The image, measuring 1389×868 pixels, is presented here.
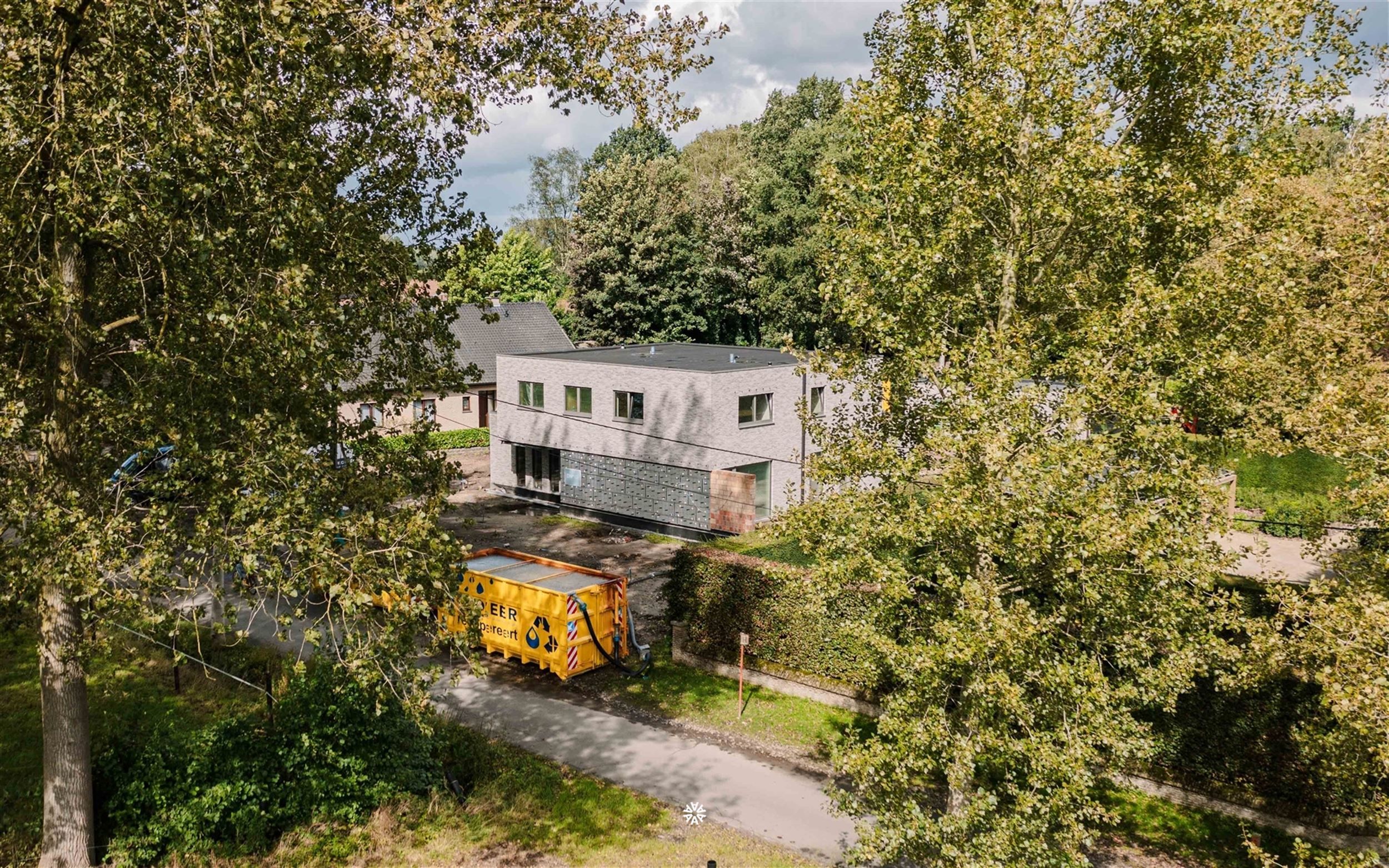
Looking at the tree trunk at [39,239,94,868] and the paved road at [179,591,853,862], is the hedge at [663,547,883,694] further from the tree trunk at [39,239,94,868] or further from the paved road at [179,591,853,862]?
the tree trunk at [39,239,94,868]

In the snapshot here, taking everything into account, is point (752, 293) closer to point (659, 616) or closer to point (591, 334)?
point (591, 334)

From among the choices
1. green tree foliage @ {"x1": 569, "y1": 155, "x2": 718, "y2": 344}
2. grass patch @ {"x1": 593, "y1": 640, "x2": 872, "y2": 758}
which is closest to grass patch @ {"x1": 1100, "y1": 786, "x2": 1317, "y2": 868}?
grass patch @ {"x1": 593, "y1": 640, "x2": 872, "y2": 758}

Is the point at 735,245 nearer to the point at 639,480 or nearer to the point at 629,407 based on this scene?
the point at 629,407

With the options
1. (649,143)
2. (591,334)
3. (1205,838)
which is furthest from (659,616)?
(649,143)

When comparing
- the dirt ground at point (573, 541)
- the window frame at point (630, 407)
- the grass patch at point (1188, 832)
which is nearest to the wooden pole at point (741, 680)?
the dirt ground at point (573, 541)

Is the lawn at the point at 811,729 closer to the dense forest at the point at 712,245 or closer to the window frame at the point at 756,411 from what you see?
the window frame at the point at 756,411

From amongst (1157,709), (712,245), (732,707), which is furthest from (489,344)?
(1157,709)

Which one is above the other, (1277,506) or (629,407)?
(629,407)
